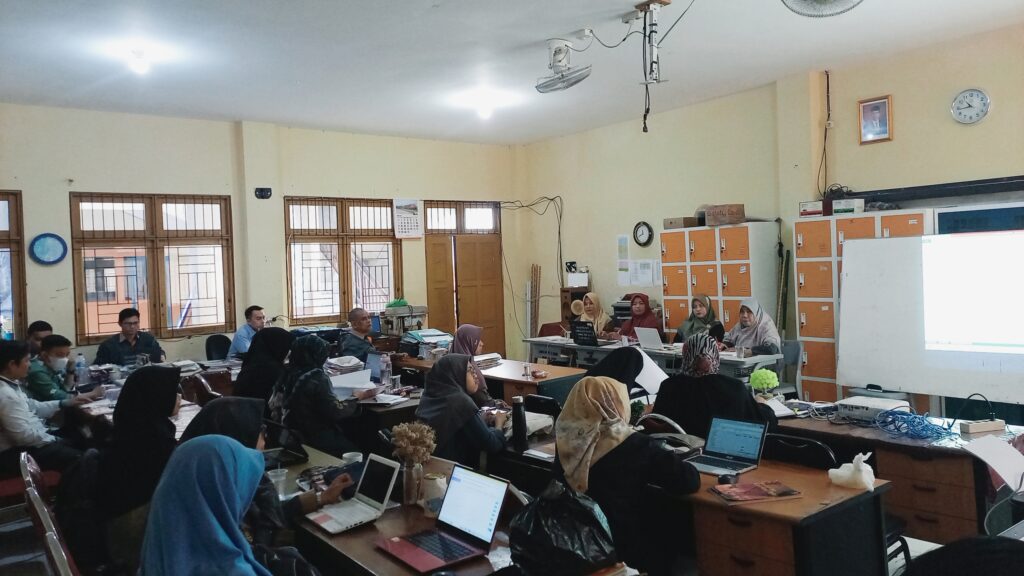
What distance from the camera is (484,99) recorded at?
735 cm

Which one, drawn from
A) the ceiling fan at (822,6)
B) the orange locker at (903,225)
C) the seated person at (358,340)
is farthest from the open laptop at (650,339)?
the ceiling fan at (822,6)

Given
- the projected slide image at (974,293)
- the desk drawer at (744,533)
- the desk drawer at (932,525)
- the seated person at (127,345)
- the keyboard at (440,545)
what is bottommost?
the desk drawer at (932,525)

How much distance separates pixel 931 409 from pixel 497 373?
3.45 m

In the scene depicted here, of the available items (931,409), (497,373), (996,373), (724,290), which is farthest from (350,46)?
(931,409)

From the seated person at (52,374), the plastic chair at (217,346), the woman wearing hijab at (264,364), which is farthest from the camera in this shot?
the plastic chair at (217,346)

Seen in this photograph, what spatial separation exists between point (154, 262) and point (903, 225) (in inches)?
295

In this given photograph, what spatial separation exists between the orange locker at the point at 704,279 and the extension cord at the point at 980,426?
3.90 metres

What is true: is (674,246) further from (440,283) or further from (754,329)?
(440,283)

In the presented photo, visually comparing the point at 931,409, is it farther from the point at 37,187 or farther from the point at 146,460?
the point at 37,187

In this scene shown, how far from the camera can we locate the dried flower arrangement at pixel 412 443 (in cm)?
274

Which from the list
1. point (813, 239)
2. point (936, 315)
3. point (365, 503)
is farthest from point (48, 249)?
point (936, 315)

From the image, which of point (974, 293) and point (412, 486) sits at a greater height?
point (974, 293)

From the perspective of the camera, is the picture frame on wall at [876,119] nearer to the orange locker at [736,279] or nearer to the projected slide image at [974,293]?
the orange locker at [736,279]

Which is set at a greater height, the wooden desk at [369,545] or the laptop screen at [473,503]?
the laptop screen at [473,503]
